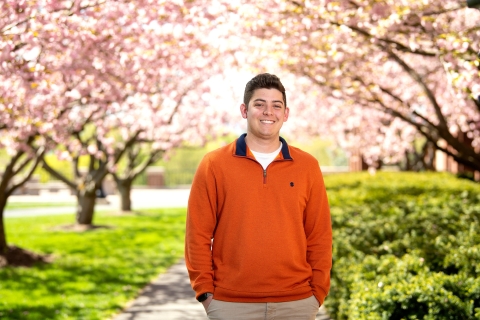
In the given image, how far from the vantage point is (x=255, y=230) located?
330cm

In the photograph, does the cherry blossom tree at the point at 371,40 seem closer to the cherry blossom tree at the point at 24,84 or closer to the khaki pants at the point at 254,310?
the cherry blossom tree at the point at 24,84

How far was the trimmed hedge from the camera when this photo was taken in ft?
16.6

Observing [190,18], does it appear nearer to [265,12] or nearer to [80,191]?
[265,12]

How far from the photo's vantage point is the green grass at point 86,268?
862 centimetres

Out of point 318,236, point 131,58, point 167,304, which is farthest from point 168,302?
point 318,236

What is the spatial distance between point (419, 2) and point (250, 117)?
563cm

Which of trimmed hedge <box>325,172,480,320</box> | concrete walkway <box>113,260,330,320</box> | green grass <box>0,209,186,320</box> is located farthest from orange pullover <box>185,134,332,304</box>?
green grass <box>0,209,186,320</box>

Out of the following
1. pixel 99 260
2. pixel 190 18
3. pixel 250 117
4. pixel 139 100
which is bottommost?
pixel 99 260

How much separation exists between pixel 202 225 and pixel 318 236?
25.2 inches

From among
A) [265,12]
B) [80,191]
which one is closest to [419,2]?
[265,12]

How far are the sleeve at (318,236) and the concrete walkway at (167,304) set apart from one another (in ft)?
14.1

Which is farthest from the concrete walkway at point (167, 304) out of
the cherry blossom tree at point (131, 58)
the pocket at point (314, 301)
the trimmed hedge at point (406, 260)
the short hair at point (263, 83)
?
the short hair at point (263, 83)

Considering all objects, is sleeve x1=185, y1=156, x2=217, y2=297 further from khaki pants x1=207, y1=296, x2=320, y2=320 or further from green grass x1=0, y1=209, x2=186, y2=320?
green grass x1=0, y1=209, x2=186, y2=320

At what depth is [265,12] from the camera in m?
9.94
